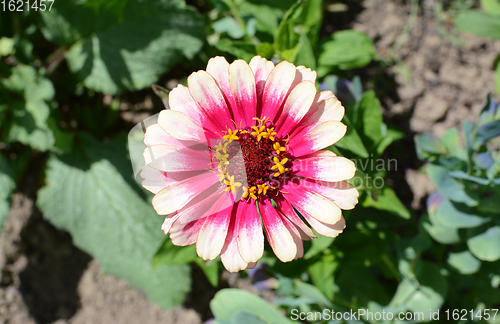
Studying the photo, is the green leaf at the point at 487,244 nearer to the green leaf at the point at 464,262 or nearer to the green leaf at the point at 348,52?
the green leaf at the point at 464,262

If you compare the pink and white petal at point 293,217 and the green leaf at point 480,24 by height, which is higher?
the green leaf at point 480,24

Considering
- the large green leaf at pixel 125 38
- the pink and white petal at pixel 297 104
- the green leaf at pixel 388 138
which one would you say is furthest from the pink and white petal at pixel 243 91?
the large green leaf at pixel 125 38

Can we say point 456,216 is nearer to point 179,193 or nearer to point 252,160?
point 252,160

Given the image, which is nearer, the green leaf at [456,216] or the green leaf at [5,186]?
the green leaf at [456,216]

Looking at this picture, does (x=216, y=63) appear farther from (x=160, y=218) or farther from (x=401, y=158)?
(x=401, y=158)

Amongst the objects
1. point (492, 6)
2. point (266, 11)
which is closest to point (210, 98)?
point (266, 11)

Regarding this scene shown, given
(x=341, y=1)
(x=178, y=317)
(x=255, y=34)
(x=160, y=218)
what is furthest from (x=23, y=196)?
(x=341, y=1)

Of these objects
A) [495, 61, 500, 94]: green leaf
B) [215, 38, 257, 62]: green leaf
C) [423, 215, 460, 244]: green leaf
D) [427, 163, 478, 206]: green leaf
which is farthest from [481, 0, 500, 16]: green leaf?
[215, 38, 257, 62]: green leaf
